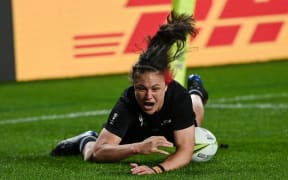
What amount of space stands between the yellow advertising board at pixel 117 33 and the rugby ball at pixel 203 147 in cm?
668

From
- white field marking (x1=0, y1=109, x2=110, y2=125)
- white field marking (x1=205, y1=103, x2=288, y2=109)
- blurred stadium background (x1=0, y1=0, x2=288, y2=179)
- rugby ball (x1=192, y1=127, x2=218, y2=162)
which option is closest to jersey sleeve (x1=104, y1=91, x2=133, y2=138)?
rugby ball (x1=192, y1=127, x2=218, y2=162)

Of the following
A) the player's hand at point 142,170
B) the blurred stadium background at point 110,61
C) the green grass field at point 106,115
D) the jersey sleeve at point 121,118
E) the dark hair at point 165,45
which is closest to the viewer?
the player's hand at point 142,170

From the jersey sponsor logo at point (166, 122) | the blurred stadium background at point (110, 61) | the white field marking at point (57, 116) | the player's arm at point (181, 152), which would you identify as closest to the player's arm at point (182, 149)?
the player's arm at point (181, 152)

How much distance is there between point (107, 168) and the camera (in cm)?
788

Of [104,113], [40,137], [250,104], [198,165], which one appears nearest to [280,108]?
[250,104]

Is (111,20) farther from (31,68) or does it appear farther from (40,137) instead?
(40,137)

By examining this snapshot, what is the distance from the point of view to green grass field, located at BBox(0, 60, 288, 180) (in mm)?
7758

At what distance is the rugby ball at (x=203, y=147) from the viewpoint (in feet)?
26.9

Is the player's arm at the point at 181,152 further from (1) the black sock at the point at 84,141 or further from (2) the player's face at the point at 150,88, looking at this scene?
(1) the black sock at the point at 84,141

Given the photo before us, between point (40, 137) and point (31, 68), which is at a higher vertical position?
point (40, 137)

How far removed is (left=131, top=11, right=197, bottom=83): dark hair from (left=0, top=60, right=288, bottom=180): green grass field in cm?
80

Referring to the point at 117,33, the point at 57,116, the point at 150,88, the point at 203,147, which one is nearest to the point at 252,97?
the point at 57,116

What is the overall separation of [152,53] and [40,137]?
301 cm

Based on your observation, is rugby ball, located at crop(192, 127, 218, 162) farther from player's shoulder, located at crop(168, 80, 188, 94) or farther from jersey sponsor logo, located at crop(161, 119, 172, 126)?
player's shoulder, located at crop(168, 80, 188, 94)
